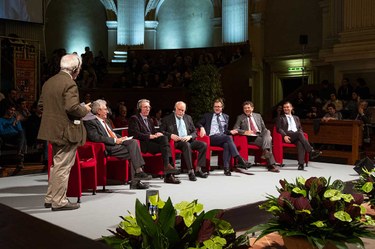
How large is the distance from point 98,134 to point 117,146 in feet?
0.85

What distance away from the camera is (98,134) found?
19.4ft

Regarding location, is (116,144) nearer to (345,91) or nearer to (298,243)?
(298,243)

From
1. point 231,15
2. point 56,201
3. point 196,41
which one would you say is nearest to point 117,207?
point 56,201

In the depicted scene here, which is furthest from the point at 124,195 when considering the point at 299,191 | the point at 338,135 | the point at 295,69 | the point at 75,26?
the point at 75,26

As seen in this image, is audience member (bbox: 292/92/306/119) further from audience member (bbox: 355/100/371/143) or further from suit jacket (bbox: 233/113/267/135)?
suit jacket (bbox: 233/113/267/135)

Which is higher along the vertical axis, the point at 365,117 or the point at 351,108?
the point at 351,108

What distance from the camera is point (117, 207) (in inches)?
193

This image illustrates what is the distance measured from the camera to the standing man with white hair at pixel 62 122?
4617 mm

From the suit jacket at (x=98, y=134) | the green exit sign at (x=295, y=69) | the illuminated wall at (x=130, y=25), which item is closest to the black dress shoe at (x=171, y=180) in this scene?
the suit jacket at (x=98, y=134)

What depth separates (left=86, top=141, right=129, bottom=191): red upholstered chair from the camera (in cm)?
586

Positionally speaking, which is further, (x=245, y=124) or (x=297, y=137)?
(x=297, y=137)

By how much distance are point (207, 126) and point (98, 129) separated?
2.00 meters

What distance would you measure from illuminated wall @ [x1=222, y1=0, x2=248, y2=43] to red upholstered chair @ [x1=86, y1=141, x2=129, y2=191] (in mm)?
10386

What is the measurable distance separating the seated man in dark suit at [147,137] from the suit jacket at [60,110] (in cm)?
188
